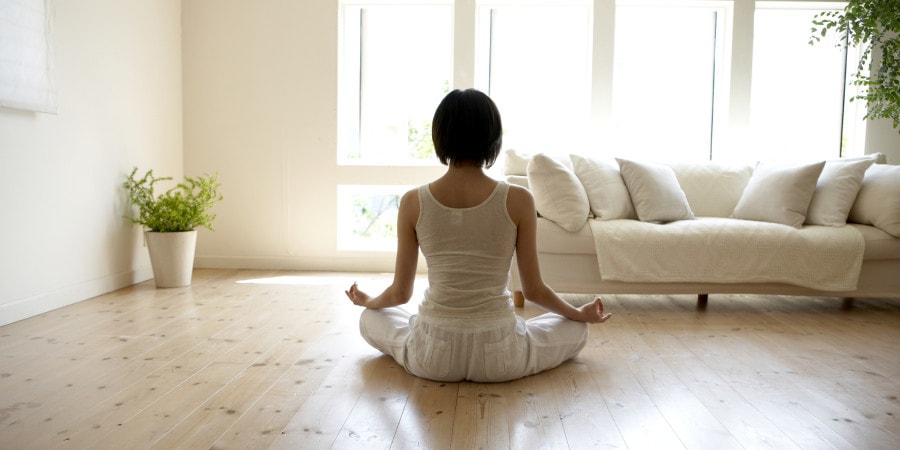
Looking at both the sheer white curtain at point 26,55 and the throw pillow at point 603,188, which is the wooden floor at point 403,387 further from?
the sheer white curtain at point 26,55

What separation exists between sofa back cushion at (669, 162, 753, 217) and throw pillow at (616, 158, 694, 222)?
230 millimetres

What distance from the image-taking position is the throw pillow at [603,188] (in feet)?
12.6

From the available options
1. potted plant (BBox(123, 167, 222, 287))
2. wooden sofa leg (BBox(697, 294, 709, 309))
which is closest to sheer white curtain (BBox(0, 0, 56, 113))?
potted plant (BBox(123, 167, 222, 287))

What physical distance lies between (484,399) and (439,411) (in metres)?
0.18

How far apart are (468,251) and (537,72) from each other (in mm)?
3353

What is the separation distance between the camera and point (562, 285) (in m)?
3.69

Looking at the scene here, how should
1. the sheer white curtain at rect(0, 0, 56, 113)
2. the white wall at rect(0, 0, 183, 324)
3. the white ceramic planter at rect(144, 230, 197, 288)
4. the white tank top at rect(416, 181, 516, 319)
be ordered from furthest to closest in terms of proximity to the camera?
the white ceramic planter at rect(144, 230, 197, 288) → the white wall at rect(0, 0, 183, 324) → the sheer white curtain at rect(0, 0, 56, 113) → the white tank top at rect(416, 181, 516, 319)

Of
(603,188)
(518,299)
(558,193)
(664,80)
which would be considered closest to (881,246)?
(603,188)

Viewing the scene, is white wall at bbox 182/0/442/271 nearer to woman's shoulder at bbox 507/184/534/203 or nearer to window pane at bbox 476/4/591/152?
window pane at bbox 476/4/591/152

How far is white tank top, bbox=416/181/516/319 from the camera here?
218 cm

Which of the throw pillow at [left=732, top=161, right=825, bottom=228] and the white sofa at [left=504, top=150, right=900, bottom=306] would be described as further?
the throw pillow at [left=732, top=161, right=825, bottom=228]

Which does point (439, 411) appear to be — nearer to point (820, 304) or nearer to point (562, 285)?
point (562, 285)

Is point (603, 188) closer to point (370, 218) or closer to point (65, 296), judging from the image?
point (370, 218)

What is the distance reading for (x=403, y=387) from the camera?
7.40ft
